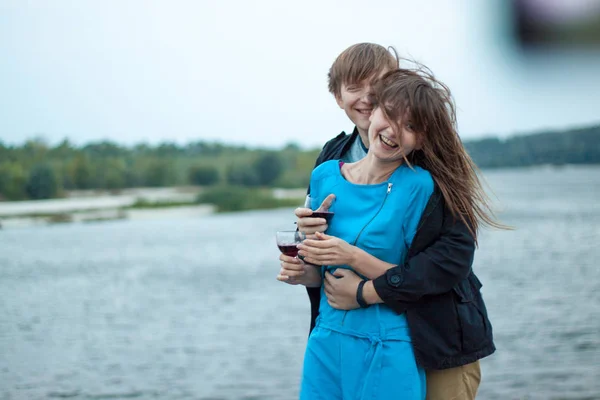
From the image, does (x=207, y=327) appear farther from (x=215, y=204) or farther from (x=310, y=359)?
(x=215, y=204)

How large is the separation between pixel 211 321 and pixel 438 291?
946 centimetres

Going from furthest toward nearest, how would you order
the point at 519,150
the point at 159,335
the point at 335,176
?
the point at 519,150, the point at 159,335, the point at 335,176

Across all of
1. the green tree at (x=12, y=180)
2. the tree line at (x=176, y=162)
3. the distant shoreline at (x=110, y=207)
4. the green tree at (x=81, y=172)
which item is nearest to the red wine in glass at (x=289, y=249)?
the tree line at (x=176, y=162)

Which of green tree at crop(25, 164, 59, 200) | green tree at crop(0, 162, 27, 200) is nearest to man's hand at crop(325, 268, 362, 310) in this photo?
green tree at crop(0, 162, 27, 200)

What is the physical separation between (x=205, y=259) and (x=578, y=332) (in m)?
12.4

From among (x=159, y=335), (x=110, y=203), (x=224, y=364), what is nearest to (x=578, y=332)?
(x=224, y=364)

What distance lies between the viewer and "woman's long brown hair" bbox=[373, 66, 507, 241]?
1997mm

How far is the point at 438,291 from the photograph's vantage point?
200 cm

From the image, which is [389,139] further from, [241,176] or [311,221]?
[241,176]

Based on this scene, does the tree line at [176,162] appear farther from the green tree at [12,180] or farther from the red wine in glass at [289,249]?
the red wine in glass at [289,249]

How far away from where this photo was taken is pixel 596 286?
13.8 metres

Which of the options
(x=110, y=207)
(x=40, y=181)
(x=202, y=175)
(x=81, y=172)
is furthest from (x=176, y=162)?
(x=40, y=181)

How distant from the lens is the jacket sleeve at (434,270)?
6.47 feet

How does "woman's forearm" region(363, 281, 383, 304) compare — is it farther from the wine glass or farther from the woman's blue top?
the wine glass
